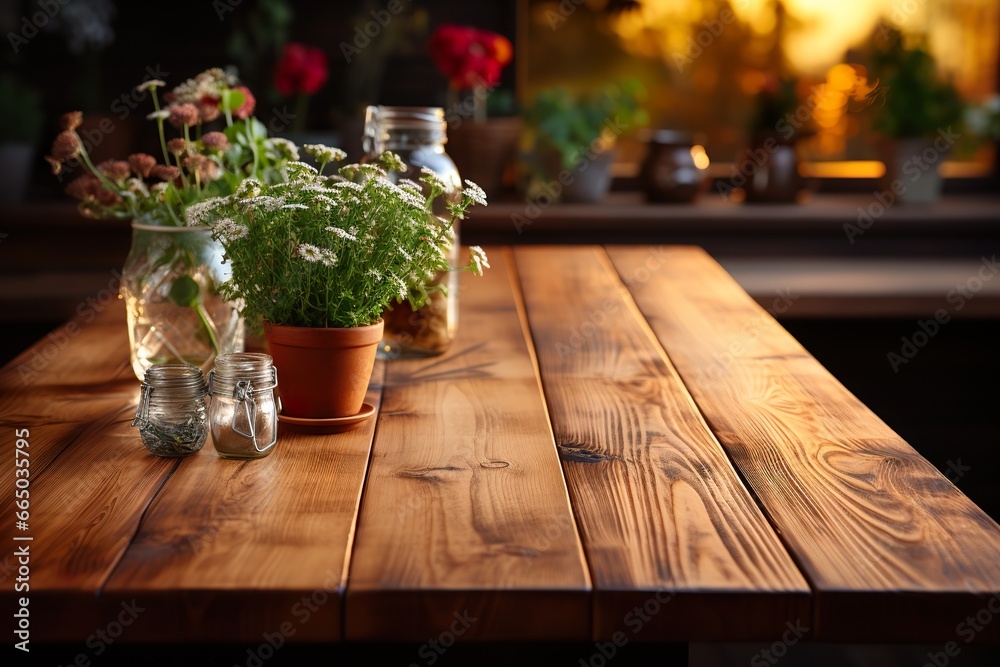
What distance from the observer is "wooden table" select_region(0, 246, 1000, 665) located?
0.74 m

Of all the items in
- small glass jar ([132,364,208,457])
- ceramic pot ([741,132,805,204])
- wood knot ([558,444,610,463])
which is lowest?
ceramic pot ([741,132,805,204])

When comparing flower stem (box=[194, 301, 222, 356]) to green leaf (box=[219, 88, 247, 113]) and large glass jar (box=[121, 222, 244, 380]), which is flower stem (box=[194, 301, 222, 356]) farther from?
green leaf (box=[219, 88, 247, 113])

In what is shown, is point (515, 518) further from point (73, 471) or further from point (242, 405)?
point (73, 471)

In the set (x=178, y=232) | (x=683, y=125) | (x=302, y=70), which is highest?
(x=302, y=70)

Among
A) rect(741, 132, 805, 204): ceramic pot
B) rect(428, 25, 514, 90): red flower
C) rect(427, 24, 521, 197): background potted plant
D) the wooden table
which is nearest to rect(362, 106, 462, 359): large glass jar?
the wooden table

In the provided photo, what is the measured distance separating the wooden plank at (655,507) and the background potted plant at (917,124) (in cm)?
212

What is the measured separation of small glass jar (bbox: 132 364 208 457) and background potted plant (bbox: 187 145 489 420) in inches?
4.1

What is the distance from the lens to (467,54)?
2277 millimetres

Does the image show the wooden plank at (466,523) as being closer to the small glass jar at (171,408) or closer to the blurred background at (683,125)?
the small glass jar at (171,408)

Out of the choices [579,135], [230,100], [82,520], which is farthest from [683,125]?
[82,520]

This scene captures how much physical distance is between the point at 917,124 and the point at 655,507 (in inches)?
110

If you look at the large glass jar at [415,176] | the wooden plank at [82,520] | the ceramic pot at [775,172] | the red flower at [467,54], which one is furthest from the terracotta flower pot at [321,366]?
the ceramic pot at [775,172]

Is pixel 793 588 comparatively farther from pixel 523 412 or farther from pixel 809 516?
pixel 523 412

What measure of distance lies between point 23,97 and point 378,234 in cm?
257
